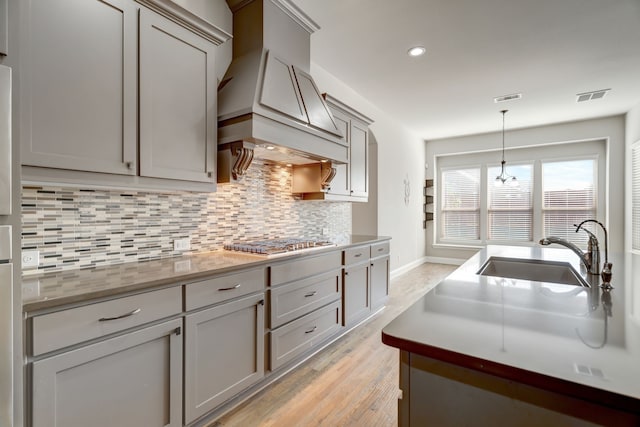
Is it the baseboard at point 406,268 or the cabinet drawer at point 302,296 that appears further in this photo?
the baseboard at point 406,268

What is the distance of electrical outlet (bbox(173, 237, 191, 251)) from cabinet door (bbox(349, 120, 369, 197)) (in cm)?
201

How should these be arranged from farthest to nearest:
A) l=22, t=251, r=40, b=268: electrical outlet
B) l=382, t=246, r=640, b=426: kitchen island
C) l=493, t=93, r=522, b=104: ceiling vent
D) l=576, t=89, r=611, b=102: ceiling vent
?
l=493, t=93, r=522, b=104: ceiling vent, l=576, t=89, r=611, b=102: ceiling vent, l=22, t=251, r=40, b=268: electrical outlet, l=382, t=246, r=640, b=426: kitchen island

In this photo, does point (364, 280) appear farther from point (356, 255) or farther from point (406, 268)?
point (406, 268)

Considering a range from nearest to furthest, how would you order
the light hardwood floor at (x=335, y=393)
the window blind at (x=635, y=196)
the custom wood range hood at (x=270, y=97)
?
the light hardwood floor at (x=335, y=393)
the custom wood range hood at (x=270, y=97)
the window blind at (x=635, y=196)

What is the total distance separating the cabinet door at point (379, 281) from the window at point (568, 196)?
14.5 feet

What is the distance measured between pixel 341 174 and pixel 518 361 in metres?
2.88

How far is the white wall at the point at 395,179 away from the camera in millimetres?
4418

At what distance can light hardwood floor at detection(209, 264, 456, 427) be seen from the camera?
73.2 inches

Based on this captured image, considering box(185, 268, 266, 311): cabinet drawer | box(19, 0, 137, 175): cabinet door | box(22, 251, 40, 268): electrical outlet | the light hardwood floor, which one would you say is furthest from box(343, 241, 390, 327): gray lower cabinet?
box(22, 251, 40, 268): electrical outlet

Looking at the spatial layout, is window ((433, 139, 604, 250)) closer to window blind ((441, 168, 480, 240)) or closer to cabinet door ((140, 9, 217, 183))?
window blind ((441, 168, 480, 240))

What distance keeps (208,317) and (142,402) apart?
18.3 inches

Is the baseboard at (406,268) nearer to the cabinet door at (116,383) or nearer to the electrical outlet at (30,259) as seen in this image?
the cabinet door at (116,383)

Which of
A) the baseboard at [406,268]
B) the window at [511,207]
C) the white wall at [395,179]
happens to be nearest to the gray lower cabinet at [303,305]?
the white wall at [395,179]

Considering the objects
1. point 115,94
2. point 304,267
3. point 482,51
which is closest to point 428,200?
point 482,51
